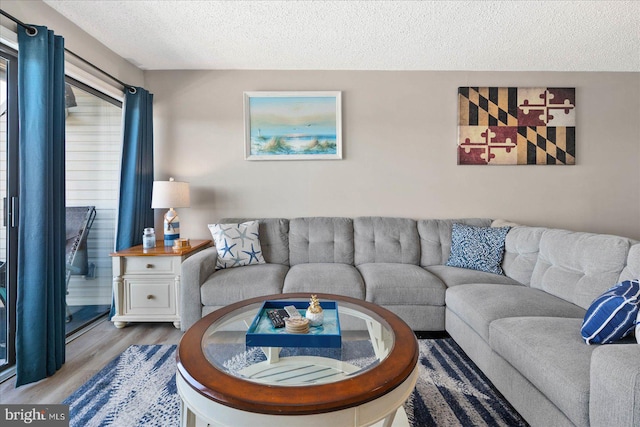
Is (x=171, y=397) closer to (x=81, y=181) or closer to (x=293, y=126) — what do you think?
(x=81, y=181)

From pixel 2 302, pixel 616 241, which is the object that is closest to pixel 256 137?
pixel 2 302

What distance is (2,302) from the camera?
5.92 ft

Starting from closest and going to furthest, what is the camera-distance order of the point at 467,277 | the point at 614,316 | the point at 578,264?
the point at 614,316, the point at 578,264, the point at 467,277

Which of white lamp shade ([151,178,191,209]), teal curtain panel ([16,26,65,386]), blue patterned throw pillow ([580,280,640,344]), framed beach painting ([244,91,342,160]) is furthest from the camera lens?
framed beach painting ([244,91,342,160])

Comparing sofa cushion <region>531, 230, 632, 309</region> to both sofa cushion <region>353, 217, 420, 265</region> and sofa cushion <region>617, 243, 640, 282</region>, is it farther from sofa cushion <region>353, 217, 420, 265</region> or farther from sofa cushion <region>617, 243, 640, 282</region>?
sofa cushion <region>353, 217, 420, 265</region>

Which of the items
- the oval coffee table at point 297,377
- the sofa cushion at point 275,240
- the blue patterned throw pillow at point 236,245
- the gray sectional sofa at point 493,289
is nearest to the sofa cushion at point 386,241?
the gray sectional sofa at point 493,289

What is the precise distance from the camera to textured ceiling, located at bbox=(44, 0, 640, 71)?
1.99 m

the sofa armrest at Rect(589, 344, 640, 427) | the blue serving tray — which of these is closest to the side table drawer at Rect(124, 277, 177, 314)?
the blue serving tray

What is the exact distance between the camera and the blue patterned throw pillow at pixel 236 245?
243cm

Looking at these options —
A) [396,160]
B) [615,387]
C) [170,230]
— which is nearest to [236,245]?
[170,230]

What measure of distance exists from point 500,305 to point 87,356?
8.60 ft

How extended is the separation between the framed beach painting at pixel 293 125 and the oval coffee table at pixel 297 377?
189cm

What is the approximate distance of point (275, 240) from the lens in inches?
106

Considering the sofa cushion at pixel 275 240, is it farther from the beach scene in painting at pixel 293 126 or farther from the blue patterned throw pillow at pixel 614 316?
the blue patterned throw pillow at pixel 614 316
